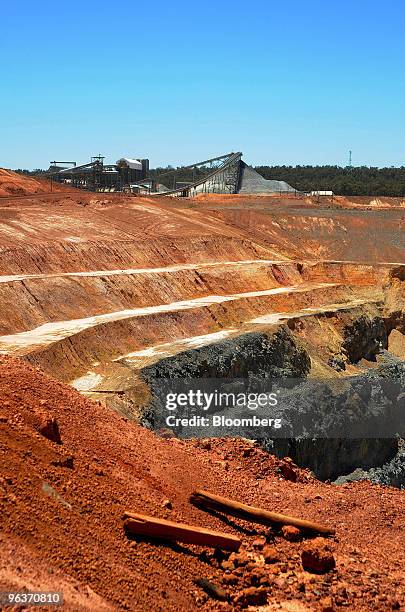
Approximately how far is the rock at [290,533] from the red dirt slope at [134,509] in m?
0.09

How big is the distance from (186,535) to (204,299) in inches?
1089

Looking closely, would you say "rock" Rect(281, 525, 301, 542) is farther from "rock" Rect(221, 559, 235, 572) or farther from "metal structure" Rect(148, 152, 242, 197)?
"metal structure" Rect(148, 152, 242, 197)

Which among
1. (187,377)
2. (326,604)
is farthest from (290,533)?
(187,377)

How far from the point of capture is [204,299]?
3816cm

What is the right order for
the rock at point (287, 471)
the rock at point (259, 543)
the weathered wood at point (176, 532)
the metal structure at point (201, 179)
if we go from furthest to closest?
the metal structure at point (201, 179) < the rock at point (287, 471) < the rock at point (259, 543) < the weathered wood at point (176, 532)

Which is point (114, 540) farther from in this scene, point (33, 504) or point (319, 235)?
point (319, 235)

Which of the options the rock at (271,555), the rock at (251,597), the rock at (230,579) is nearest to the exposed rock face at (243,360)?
the rock at (271,555)

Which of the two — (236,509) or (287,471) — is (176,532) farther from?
(287,471)

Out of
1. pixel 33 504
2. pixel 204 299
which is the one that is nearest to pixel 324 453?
pixel 204 299

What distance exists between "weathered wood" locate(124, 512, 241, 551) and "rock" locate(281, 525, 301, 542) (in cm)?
127

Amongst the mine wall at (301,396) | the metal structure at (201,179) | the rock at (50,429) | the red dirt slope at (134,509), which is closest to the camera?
the red dirt slope at (134,509)

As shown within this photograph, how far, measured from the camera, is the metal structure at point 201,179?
2963 inches

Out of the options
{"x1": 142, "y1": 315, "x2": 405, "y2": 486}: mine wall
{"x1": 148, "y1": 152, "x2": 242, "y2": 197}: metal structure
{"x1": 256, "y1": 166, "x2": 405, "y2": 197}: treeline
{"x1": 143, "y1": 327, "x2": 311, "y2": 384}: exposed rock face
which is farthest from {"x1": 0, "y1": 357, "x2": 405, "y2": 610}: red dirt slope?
{"x1": 256, "y1": 166, "x2": 405, "y2": 197}: treeline

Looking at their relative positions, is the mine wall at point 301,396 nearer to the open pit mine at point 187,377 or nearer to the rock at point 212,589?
the open pit mine at point 187,377
